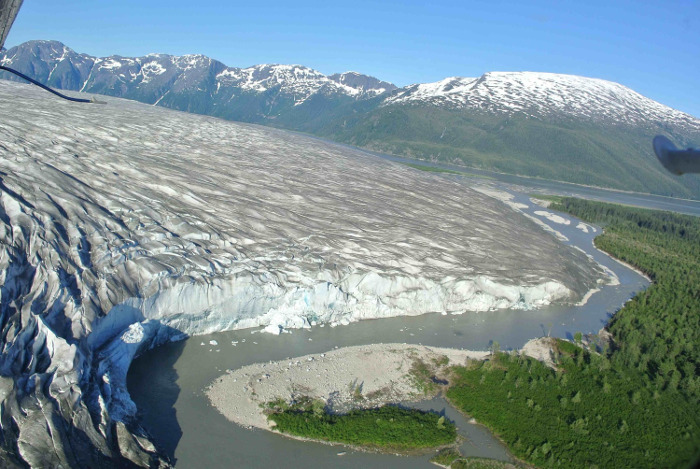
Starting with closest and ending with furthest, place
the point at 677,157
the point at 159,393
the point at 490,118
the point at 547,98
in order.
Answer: the point at 677,157, the point at 159,393, the point at 490,118, the point at 547,98

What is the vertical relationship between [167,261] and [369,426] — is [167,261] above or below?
above

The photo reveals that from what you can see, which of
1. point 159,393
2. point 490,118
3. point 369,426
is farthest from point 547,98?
point 159,393

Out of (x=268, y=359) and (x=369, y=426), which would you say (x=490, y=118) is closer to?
(x=268, y=359)

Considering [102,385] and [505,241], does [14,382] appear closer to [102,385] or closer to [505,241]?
[102,385]

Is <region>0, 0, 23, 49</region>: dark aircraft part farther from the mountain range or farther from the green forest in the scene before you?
the mountain range

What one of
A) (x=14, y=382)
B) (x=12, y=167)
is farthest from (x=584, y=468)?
(x=12, y=167)

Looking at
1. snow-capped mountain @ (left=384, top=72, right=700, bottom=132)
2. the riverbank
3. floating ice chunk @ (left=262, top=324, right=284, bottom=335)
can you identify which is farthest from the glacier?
snow-capped mountain @ (left=384, top=72, right=700, bottom=132)

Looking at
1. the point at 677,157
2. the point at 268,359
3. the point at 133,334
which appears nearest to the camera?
the point at 677,157
